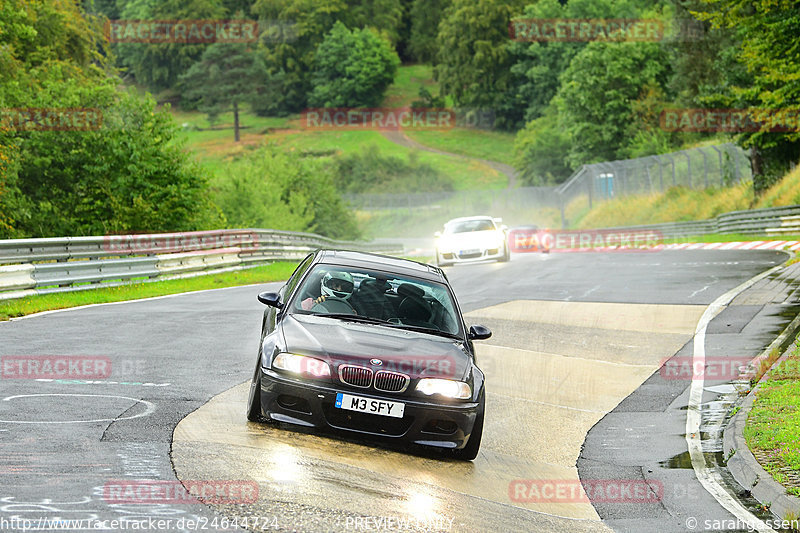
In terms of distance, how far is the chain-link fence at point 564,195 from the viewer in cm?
5300

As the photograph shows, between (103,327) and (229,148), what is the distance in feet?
392

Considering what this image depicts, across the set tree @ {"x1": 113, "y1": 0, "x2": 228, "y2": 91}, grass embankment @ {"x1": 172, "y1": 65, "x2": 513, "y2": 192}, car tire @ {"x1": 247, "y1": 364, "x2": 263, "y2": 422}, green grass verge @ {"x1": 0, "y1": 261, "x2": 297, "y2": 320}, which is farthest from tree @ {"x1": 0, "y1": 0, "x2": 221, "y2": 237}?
tree @ {"x1": 113, "y1": 0, "x2": 228, "y2": 91}

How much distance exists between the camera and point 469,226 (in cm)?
3144

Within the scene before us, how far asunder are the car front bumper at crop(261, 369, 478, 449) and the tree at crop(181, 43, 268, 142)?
445 ft

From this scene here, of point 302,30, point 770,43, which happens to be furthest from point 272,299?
point 302,30

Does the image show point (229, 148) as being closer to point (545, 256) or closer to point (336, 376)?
point (545, 256)

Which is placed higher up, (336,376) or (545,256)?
(336,376)

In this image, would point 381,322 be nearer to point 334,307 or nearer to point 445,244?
point 334,307

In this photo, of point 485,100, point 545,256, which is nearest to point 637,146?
point 545,256

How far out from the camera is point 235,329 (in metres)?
15.5

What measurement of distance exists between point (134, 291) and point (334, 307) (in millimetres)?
13593

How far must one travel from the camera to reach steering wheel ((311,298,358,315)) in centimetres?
918

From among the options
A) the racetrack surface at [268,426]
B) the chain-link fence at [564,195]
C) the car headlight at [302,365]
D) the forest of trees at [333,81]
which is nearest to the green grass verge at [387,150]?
the forest of trees at [333,81]

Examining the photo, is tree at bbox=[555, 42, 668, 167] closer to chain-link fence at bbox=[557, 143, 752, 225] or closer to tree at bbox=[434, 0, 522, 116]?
chain-link fence at bbox=[557, 143, 752, 225]
